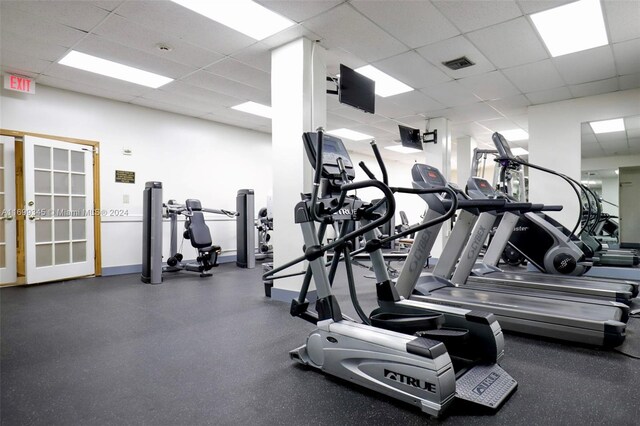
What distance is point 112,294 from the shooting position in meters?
4.24

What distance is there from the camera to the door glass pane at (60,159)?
5.11 m

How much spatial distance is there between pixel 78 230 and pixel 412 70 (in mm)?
5474

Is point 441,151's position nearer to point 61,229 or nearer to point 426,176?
point 426,176

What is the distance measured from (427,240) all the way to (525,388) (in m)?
1.15

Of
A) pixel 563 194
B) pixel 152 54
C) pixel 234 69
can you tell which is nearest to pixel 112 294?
pixel 152 54

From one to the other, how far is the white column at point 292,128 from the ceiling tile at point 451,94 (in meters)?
2.24

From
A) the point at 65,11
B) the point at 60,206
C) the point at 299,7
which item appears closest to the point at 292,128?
the point at 299,7

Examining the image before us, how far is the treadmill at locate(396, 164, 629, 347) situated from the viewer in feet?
7.98

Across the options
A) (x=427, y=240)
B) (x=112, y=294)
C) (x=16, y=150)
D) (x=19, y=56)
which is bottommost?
(x=112, y=294)

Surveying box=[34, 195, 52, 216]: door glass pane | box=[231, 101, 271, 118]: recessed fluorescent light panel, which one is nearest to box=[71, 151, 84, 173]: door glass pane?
box=[34, 195, 52, 216]: door glass pane

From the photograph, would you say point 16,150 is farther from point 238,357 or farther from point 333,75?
point 238,357

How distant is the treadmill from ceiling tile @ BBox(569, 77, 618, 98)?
371 cm

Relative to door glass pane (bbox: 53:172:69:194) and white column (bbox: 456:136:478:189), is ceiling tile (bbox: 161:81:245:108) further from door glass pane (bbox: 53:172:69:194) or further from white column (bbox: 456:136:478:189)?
white column (bbox: 456:136:478:189)

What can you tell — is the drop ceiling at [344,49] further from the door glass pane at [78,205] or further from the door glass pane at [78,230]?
the door glass pane at [78,230]
